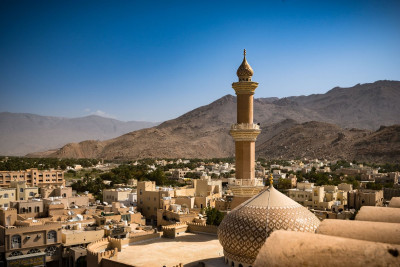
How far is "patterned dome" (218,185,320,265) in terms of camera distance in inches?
402

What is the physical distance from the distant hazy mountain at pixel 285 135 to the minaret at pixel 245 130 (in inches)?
2763

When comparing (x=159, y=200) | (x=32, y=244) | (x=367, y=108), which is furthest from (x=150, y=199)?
(x=367, y=108)

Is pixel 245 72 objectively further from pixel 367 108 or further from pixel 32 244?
pixel 367 108

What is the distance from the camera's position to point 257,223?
10.3 metres

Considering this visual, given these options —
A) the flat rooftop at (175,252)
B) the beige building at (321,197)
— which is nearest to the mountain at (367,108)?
the beige building at (321,197)

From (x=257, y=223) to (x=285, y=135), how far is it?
108700mm

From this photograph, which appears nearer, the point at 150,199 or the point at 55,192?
the point at 150,199

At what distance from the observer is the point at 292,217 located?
10562 mm

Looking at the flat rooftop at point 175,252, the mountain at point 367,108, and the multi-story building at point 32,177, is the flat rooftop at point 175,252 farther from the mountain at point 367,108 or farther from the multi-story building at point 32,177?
the mountain at point 367,108

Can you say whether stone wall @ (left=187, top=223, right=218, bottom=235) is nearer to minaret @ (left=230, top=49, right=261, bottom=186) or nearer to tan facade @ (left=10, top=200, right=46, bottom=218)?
minaret @ (left=230, top=49, right=261, bottom=186)

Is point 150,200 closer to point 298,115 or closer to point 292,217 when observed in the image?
point 292,217

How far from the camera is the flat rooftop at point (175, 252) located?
1204cm

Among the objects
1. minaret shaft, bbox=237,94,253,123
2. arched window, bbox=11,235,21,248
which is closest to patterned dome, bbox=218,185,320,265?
minaret shaft, bbox=237,94,253,123

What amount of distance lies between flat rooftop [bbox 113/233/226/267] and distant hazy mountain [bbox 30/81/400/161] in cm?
7217
